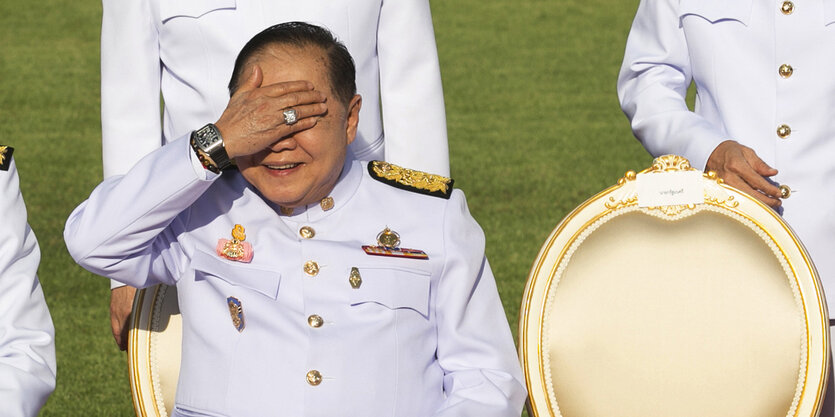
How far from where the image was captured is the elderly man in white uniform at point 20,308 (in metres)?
2.65

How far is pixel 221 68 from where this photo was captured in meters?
3.18

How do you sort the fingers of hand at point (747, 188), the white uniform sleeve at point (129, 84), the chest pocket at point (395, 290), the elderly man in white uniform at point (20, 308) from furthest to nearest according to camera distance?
the white uniform sleeve at point (129, 84) → the fingers of hand at point (747, 188) → the chest pocket at point (395, 290) → the elderly man in white uniform at point (20, 308)

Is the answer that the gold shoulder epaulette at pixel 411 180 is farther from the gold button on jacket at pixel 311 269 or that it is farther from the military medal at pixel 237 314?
the military medal at pixel 237 314

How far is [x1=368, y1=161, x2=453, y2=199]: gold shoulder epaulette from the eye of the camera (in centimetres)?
291

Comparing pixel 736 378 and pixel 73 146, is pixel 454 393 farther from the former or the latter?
pixel 73 146

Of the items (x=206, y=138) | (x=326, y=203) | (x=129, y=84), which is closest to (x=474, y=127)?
(x=129, y=84)

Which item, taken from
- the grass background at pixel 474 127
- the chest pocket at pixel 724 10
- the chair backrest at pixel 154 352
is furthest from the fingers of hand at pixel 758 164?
the grass background at pixel 474 127

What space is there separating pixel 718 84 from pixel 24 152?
22.9 feet

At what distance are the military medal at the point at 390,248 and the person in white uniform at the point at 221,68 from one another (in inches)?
19.3

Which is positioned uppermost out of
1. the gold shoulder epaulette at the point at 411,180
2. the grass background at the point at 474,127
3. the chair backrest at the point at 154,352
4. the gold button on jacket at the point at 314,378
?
the gold shoulder epaulette at the point at 411,180

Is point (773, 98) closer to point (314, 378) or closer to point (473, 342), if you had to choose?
point (473, 342)

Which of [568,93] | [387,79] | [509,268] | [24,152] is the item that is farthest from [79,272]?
[568,93]

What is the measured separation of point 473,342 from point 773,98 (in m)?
0.93

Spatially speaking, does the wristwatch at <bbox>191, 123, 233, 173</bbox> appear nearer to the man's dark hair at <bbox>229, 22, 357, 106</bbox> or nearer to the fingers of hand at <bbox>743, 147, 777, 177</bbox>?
the man's dark hair at <bbox>229, 22, 357, 106</bbox>
